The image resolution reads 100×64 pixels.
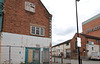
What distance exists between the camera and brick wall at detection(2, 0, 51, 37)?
1289 cm

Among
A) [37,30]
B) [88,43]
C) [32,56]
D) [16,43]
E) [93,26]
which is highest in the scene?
[93,26]

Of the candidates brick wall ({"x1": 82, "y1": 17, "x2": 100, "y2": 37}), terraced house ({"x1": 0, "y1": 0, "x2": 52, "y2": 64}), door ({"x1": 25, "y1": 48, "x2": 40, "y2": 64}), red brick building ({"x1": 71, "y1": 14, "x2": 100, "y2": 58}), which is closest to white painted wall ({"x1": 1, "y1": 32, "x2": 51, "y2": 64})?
terraced house ({"x1": 0, "y1": 0, "x2": 52, "y2": 64})

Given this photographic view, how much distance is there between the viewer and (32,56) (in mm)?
13578

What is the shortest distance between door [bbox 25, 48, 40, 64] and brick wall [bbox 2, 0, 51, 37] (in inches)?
101

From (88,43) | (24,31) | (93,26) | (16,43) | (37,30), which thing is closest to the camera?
(16,43)

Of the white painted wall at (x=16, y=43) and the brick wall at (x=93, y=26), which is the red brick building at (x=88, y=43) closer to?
the brick wall at (x=93, y=26)

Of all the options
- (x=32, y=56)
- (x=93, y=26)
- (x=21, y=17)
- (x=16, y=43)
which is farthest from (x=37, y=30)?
(x=93, y=26)

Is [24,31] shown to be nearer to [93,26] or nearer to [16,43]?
[16,43]

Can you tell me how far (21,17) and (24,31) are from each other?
6.68 ft

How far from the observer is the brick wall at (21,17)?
12.9 meters

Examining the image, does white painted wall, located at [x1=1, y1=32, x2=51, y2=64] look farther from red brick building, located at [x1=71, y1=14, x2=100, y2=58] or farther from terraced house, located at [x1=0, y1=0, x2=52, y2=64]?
red brick building, located at [x1=71, y1=14, x2=100, y2=58]

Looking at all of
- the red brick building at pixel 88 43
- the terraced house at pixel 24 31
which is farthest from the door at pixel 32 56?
the red brick building at pixel 88 43

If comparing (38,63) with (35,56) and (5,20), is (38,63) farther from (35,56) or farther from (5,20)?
(5,20)

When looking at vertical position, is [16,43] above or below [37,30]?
below
